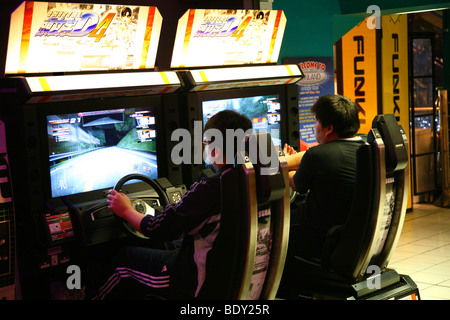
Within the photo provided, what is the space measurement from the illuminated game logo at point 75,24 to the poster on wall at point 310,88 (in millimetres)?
2244

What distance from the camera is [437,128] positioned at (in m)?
7.98

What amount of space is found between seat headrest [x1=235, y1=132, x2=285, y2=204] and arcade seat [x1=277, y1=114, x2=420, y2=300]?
650mm

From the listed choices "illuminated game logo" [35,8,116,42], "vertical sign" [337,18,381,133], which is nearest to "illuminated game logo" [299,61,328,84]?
"vertical sign" [337,18,381,133]

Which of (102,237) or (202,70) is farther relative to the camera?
(202,70)

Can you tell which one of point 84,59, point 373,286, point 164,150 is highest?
point 84,59

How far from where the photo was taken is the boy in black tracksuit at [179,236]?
2.61 m

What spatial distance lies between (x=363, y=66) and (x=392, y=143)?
3.41 metres

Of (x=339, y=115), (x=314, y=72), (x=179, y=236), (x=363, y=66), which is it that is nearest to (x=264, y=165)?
(x=179, y=236)

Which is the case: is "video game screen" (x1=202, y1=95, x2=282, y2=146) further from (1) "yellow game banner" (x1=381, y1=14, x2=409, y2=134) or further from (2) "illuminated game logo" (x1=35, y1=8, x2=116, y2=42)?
(1) "yellow game banner" (x1=381, y1=14, x2=409, y2=134)

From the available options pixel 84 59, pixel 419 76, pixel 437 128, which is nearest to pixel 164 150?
pixel 84 59

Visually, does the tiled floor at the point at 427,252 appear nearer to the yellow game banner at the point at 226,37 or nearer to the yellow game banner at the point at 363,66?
the yellow game banner at the point at 363,66

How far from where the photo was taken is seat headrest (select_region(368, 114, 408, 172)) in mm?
3156
